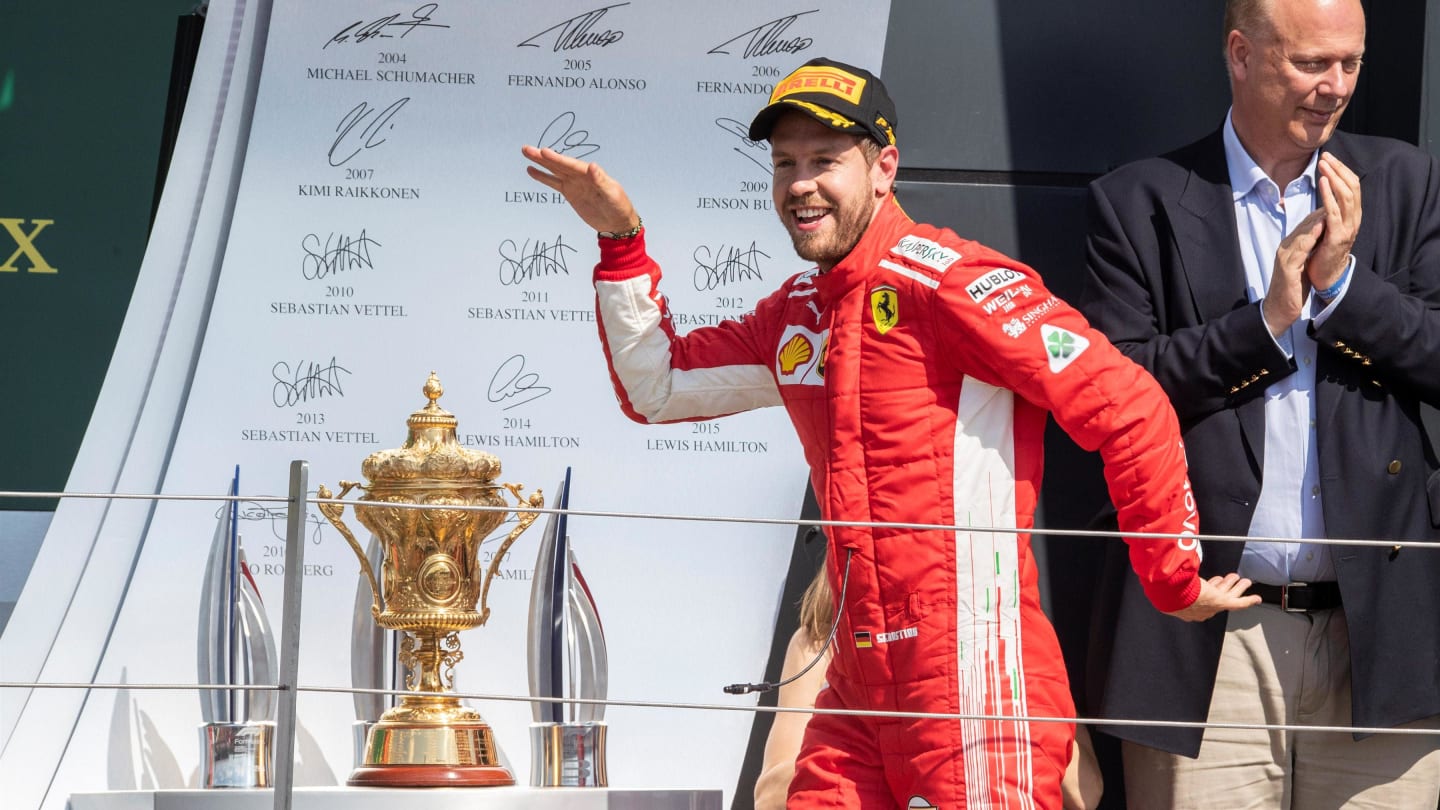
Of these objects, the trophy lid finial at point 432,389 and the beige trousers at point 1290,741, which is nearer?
the beige trousers at point 1290,741

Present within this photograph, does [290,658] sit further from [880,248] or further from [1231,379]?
[1231,379]

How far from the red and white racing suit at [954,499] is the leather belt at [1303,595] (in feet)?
1.06

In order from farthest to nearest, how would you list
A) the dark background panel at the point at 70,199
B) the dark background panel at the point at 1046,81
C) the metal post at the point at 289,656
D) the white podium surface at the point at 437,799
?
the dark background panel at the point at 70,199
the dark background panel at the point at 1046,81
the white podium surface at the point at 437,799
the metal post at the point at 289,656

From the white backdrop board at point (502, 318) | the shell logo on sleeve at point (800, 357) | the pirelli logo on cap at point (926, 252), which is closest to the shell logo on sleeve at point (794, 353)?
the shell logo on sleeve at point (800, 357)

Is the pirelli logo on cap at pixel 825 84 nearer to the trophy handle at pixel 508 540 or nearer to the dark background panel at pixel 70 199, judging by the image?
the trophy handle at pixel 508 540

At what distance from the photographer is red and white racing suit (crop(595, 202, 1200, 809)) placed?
205cm

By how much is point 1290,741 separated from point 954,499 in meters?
0.63

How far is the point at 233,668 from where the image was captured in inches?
101

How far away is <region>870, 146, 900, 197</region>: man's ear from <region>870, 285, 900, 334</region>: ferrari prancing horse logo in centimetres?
15

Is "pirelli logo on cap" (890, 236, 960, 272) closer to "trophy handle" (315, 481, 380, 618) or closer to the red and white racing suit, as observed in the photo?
the red and white racing suit

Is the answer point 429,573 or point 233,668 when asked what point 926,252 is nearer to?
point 429,573

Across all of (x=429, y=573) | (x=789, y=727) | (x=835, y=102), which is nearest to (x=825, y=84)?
(x=835, y=102)

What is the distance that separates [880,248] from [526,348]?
1051mm

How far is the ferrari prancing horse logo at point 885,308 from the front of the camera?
2139mm
